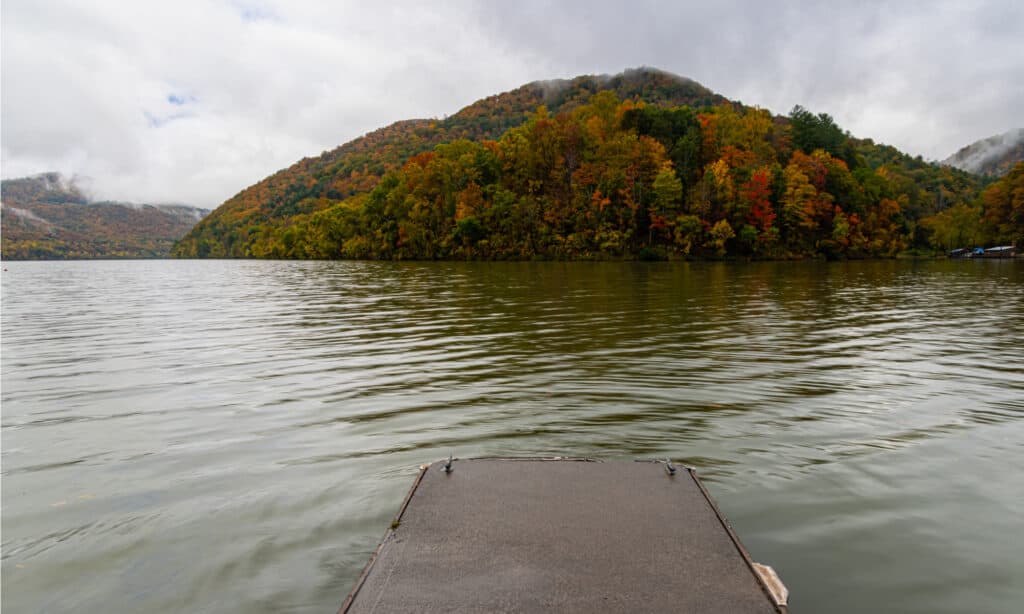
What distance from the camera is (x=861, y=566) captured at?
3.98 m

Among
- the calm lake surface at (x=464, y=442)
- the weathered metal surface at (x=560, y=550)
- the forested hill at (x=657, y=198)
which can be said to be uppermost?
the forested hill at (x=657, y=198)

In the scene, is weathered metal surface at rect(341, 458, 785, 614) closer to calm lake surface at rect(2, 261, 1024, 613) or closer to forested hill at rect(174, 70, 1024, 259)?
calm lake surface at rect(2, 261, 1024, 613)

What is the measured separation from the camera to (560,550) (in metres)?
3.43

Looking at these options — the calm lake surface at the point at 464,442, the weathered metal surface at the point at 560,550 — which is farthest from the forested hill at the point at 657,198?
the weathered metal surface at the point at 560,550

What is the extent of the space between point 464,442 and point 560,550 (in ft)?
11.4

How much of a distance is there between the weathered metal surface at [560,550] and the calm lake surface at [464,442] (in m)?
0.70

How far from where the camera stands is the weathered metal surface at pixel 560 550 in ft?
9.52

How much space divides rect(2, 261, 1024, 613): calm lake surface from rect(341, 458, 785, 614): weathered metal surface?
27.4 inches

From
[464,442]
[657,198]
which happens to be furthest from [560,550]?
[657,198]

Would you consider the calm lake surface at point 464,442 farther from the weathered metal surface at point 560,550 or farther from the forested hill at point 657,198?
the forested hill at point 657,198

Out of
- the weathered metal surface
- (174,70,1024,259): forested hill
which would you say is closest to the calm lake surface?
the weathered metal surface

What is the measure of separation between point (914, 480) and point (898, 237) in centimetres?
11154

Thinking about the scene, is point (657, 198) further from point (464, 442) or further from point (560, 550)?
point (560, 550)

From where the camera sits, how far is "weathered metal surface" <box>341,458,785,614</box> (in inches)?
114
